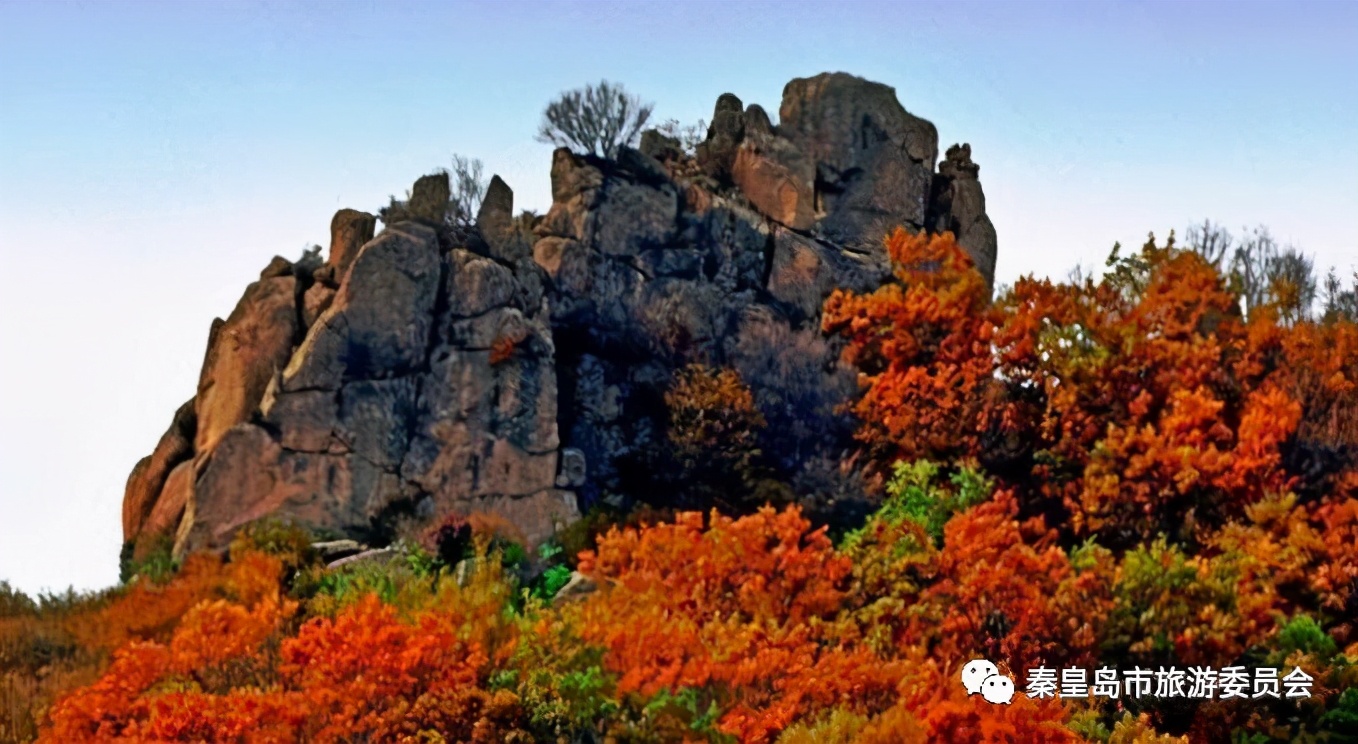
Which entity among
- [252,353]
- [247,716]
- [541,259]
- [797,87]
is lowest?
[247,716]

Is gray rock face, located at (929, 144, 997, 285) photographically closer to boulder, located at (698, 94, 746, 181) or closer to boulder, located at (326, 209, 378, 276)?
boulder, located at (698, 94, 746, 181)

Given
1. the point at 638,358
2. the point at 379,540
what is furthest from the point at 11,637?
the point at 638,358

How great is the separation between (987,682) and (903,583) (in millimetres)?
1846

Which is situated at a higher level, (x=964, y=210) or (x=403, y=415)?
(x=964, y=210)

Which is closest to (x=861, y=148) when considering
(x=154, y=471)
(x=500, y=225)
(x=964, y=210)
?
(x=964, y=210)

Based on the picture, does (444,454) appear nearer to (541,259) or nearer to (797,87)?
(541,259)

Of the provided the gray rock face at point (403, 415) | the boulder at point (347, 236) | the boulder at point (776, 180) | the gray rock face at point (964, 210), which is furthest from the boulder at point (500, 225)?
the gray rock face at point (964, 210)

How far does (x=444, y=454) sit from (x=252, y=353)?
2.81m

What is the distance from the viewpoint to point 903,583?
16.3 metres

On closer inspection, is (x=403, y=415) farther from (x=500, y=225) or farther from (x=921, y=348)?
(x=921, y=348)

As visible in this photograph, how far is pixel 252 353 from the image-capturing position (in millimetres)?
19281

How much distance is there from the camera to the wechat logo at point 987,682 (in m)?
14.3

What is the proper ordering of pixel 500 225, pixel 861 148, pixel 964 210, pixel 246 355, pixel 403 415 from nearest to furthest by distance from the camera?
1. pixel 403 415
2. pixel 246 355
3. pixel 500 225
4. pixel 861 148
5. pixel 964 210

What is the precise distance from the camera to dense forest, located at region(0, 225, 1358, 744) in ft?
47.1
